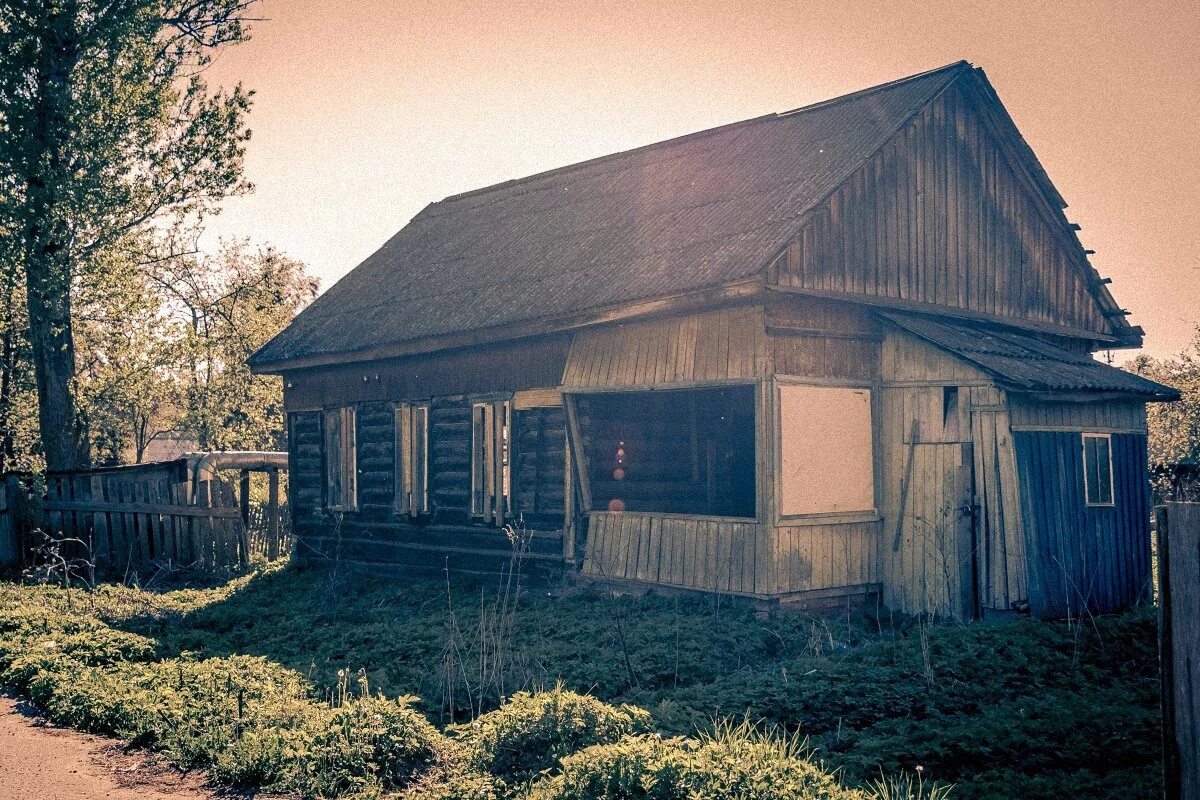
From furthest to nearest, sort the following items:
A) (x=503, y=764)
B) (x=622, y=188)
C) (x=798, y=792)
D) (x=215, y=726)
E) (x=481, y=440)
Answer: (x=622, y=188), (x=481, y=440), (x=215, y=726), (x=503, y=764), (x=798, y=792)

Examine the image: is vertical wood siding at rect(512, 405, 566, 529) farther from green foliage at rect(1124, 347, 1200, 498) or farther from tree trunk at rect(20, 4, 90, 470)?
green foliage at rect(1124, 347, 1200, 498)

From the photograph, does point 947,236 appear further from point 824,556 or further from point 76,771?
point 76,771

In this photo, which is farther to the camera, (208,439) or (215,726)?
(208,439)

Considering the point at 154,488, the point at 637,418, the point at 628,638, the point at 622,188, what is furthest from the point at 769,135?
the point at 154,488

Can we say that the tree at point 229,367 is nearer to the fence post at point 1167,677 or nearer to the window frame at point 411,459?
the window frame at point 411,459

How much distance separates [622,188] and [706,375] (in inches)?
267

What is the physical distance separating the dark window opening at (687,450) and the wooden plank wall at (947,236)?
4.01 metres

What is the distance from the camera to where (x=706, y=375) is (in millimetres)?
12781

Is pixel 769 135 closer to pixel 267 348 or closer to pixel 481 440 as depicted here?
pixel 481 440

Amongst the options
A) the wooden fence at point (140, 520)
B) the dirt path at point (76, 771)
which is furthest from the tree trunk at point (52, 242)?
the dirt path at point (76, 771)

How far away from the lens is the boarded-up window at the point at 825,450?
41.1 ft

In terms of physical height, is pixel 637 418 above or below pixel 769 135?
below

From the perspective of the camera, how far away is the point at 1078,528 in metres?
13.2

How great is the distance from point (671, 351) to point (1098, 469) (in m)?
5.61
